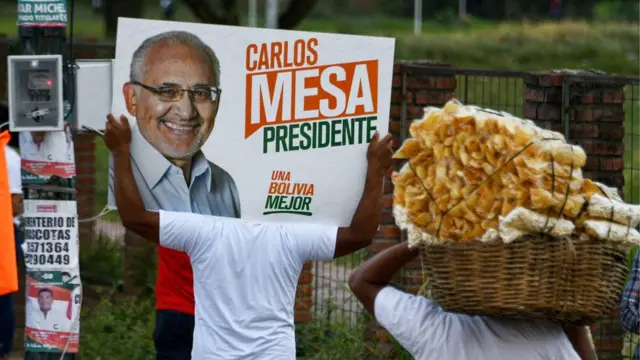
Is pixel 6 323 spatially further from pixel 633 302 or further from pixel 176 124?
pixel 633 302

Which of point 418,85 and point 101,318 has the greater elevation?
point 418,85

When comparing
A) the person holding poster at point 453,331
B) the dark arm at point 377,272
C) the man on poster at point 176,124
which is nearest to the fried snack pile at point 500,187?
the person holding poster at point 453,331

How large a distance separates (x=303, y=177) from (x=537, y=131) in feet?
4.63

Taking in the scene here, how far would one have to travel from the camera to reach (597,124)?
764 cm

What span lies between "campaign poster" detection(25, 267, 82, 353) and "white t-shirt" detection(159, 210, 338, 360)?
0.94 meters

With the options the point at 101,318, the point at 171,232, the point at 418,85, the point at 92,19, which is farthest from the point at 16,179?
the point at 92,19

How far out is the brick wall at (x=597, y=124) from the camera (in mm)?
7621

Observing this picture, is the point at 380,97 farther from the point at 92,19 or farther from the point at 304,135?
the point at 92,19

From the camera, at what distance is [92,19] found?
4200 centimetres

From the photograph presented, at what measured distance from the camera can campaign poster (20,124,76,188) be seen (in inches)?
233

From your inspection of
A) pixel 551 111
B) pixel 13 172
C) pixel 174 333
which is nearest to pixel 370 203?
pixel 174 333

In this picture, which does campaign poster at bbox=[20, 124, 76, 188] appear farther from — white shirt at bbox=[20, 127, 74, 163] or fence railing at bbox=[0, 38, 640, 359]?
fence railing at bbox=[0, 38, 640, 359]

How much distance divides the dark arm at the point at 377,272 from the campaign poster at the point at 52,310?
1682mm

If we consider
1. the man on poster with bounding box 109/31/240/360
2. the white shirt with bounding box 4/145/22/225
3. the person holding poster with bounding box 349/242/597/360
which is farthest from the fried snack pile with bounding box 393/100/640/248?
the white shirt with bounding box 4/145/22/225
